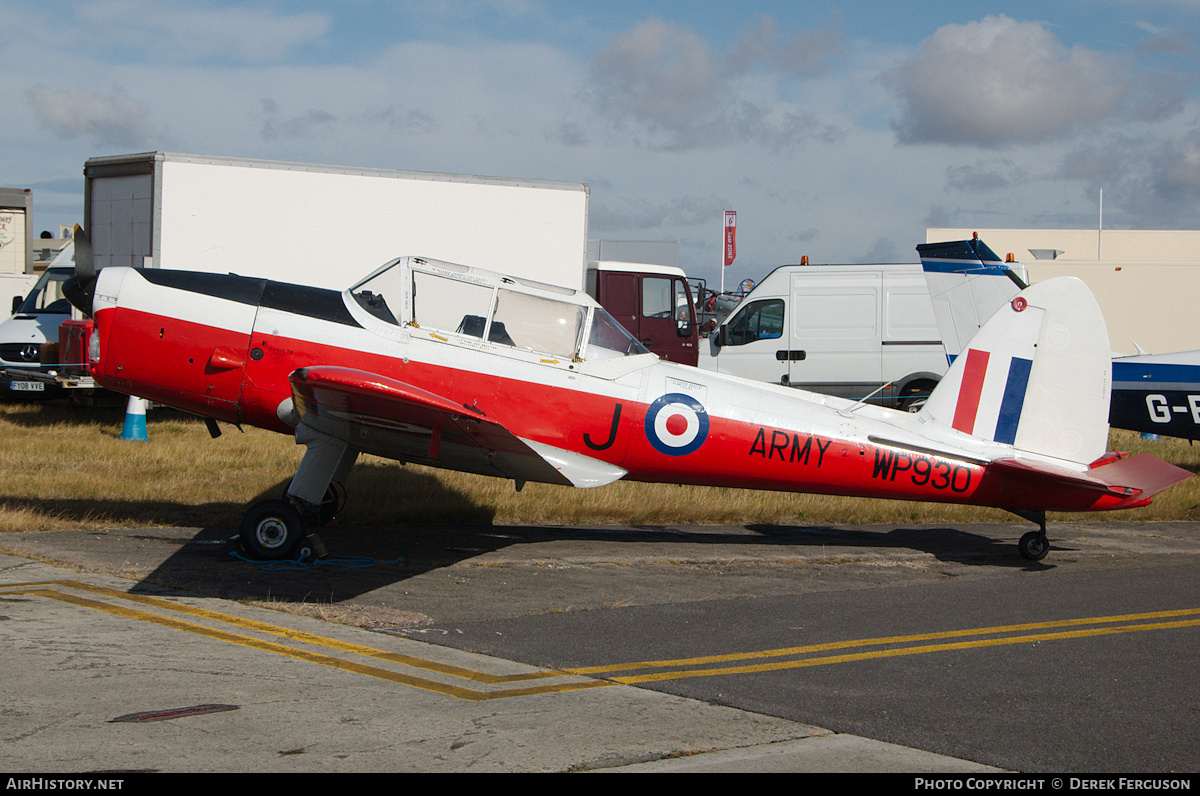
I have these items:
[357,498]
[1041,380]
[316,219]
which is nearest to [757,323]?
[316,219]

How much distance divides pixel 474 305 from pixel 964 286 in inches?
235

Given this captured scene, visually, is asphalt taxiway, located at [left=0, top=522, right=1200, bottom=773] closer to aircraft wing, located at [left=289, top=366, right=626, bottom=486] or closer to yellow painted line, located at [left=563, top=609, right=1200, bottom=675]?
yellow painted line, located at [left=563, top=609, right=1200, bottom=675]

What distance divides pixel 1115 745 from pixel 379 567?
4.96m

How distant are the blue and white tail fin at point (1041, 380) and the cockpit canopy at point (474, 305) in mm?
3196

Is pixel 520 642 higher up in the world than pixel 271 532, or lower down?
lower down

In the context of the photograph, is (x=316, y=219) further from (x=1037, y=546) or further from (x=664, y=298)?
(x=1037, y=546)

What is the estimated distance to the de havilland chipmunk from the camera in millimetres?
7145

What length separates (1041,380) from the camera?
25.2 ft

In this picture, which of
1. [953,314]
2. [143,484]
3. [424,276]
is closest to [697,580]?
[424,276]

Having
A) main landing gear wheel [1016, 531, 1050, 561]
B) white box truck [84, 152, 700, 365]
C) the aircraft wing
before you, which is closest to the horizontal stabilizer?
main landing gear wheel [1016, 531, 1050, 561]

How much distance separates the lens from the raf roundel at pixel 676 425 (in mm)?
7477

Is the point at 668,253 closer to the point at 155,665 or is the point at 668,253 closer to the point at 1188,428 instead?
the point at 1188,428

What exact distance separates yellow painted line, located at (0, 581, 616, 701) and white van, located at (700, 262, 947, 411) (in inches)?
408

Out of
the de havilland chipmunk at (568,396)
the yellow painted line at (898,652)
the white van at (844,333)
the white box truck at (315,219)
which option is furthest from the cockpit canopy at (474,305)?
the white van at (844,333)
